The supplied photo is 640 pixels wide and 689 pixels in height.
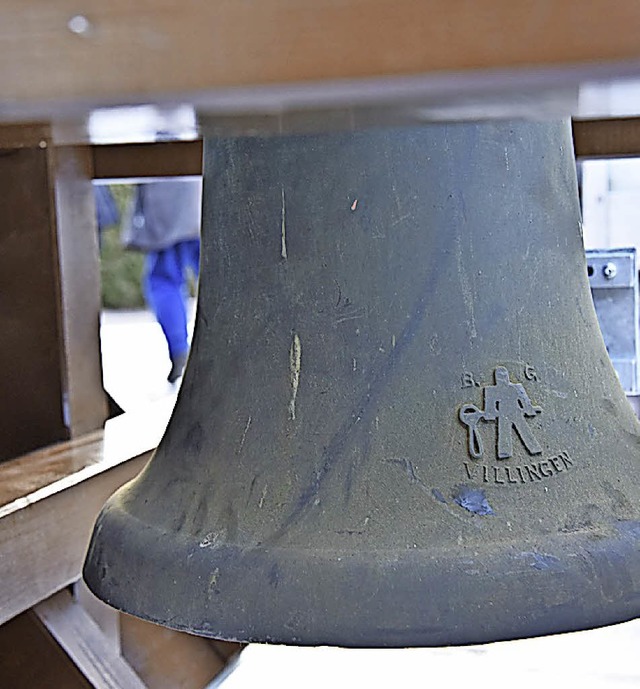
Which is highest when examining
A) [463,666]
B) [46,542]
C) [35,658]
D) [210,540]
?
[210,540]

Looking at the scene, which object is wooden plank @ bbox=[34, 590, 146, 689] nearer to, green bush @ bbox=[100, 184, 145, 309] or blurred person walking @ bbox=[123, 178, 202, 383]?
blurred person walking @ bbox=[123, 178, 202, 383]

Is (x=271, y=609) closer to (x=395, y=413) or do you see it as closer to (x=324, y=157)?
(x=395, y=413)

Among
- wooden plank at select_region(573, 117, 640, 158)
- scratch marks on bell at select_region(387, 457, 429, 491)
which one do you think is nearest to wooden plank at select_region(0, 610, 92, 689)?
scratch marks on bell at select_region(387, 457, 429, 491)

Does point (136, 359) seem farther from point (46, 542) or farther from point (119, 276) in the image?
point (119, 276)

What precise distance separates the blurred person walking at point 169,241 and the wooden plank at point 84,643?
73.8 inches

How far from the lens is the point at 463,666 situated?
73.9 inches

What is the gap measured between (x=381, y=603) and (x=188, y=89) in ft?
1.59

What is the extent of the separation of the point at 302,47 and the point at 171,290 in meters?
3.24

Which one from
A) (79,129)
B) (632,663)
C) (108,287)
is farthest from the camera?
(108,287)

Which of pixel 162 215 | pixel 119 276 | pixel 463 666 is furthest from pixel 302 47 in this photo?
pixel 119 276

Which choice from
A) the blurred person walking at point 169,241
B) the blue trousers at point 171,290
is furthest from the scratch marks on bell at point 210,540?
the blue trousers at point 171,290

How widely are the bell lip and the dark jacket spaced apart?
2552 mm

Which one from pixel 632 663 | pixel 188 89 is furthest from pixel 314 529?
pixel 632 663

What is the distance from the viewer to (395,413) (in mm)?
854
